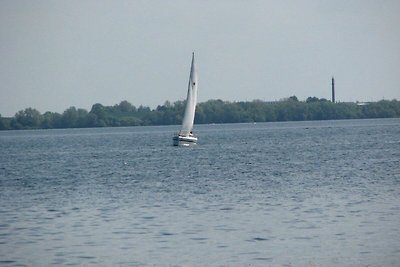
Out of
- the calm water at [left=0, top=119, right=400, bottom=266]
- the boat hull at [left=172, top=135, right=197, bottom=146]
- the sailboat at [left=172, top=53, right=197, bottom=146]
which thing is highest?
the sailboat at [left=172, top=53, right=197, bottom=146]

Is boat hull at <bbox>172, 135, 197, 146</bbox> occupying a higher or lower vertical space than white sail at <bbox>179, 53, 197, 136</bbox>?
lower

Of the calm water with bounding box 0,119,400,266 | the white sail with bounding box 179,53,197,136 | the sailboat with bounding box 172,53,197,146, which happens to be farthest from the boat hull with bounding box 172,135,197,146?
the calm water with bounding box 0,119,400,266

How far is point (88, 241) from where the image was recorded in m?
31.9

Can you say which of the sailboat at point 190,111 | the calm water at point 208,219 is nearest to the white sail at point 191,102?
the sailboat at point 190,111

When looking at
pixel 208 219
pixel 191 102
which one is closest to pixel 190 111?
pixel 191 102

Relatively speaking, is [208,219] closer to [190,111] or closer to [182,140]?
[190,111]

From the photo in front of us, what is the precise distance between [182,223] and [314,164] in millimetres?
39668

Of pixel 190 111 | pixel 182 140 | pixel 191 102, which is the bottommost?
pixel 182 140

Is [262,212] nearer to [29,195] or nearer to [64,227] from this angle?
[64,227]

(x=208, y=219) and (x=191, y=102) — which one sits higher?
Result: (x=191, y=102)

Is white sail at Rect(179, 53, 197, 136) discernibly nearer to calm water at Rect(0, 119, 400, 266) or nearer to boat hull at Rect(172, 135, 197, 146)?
boat hull at Rect(172, 135, 197, 146)

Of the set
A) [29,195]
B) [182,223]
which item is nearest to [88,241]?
[182,223]

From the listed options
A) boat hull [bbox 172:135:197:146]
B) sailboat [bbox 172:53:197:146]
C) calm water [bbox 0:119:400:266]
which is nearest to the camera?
calm water [bbox 0:119:400:266]

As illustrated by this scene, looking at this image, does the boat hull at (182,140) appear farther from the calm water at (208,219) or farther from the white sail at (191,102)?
the calm water at (208,219)
